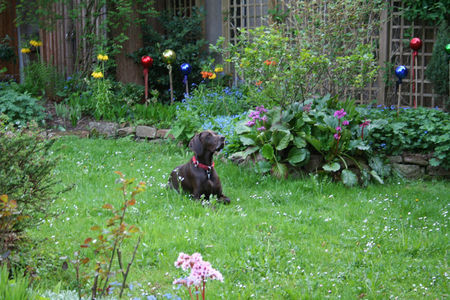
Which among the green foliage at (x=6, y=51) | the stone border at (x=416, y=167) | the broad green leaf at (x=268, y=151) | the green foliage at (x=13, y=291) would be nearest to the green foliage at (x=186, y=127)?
the broad green leaf at (x=268, y=151)

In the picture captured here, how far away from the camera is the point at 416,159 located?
6.55 meters

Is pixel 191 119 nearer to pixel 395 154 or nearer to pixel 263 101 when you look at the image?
pixel 263 101

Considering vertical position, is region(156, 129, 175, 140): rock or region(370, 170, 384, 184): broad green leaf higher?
region(156, 129, 175, 140): rock

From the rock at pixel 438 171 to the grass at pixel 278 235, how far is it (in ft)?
0.68

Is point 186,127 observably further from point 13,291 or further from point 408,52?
point 13,291

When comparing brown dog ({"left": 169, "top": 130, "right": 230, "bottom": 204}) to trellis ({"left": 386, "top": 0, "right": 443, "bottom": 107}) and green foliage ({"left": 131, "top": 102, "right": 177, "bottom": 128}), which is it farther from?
trellis ({"left": 386, "top": 0, "right": 443, "bottom": 107})

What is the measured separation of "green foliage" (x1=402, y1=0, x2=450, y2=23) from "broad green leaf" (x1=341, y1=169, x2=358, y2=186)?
460cm

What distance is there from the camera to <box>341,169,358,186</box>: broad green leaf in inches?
234

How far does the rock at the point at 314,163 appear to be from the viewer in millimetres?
6344

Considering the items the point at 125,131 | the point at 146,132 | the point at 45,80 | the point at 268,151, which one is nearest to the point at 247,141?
the point at 268,151

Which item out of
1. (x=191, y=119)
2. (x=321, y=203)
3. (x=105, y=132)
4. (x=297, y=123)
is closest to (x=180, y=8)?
(x=105, y=132)

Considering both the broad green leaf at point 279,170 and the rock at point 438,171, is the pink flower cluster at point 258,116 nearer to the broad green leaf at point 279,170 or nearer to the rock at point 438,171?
the broad green leaf at point 279,170

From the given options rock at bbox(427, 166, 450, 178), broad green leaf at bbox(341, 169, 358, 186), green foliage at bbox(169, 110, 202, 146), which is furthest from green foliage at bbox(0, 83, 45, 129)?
rock at bbox(427, 166, 450, 178)

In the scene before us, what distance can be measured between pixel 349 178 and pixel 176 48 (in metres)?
6.59
